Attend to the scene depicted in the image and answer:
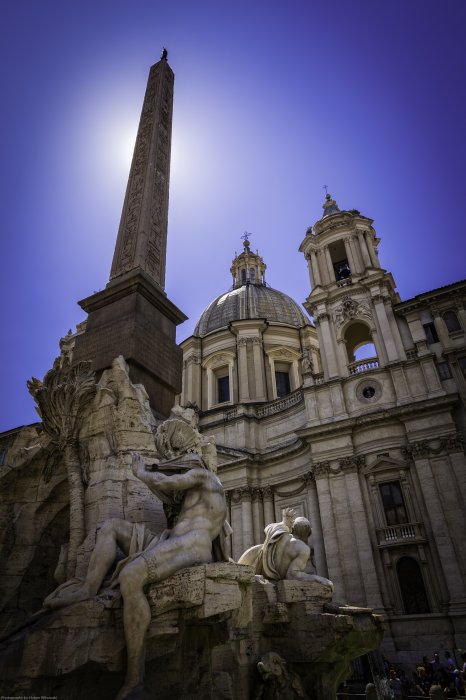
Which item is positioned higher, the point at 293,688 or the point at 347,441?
Result: the point at 347,441

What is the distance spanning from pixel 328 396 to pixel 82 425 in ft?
60.8

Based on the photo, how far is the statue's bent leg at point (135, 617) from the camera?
3.50 m

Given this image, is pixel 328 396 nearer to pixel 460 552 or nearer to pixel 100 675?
pixel 460 552

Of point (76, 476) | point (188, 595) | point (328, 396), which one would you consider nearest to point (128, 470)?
point (76, 476)

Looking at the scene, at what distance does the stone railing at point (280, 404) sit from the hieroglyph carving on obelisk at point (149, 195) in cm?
1669

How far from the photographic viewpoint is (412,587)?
17.9 metres

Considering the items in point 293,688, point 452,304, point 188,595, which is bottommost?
point 293,688

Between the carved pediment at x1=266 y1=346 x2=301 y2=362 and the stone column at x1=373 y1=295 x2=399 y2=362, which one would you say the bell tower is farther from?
the carved pediment at x1=266 y1=346 x2=301 y2=362

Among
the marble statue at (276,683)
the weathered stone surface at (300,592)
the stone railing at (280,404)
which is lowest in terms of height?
the marble statue at (276,683)

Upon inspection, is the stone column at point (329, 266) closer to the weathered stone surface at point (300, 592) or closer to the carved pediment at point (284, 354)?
the carved pediment at point (284, 354)

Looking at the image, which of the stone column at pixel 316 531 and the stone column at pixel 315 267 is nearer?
the stone column at pixel 316 531

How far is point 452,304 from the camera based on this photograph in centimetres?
2234

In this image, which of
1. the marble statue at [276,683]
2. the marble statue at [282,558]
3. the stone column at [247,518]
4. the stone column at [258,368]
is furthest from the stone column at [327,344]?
the marble statue at [276,683]

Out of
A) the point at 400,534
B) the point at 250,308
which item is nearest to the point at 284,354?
the point at 250,308
